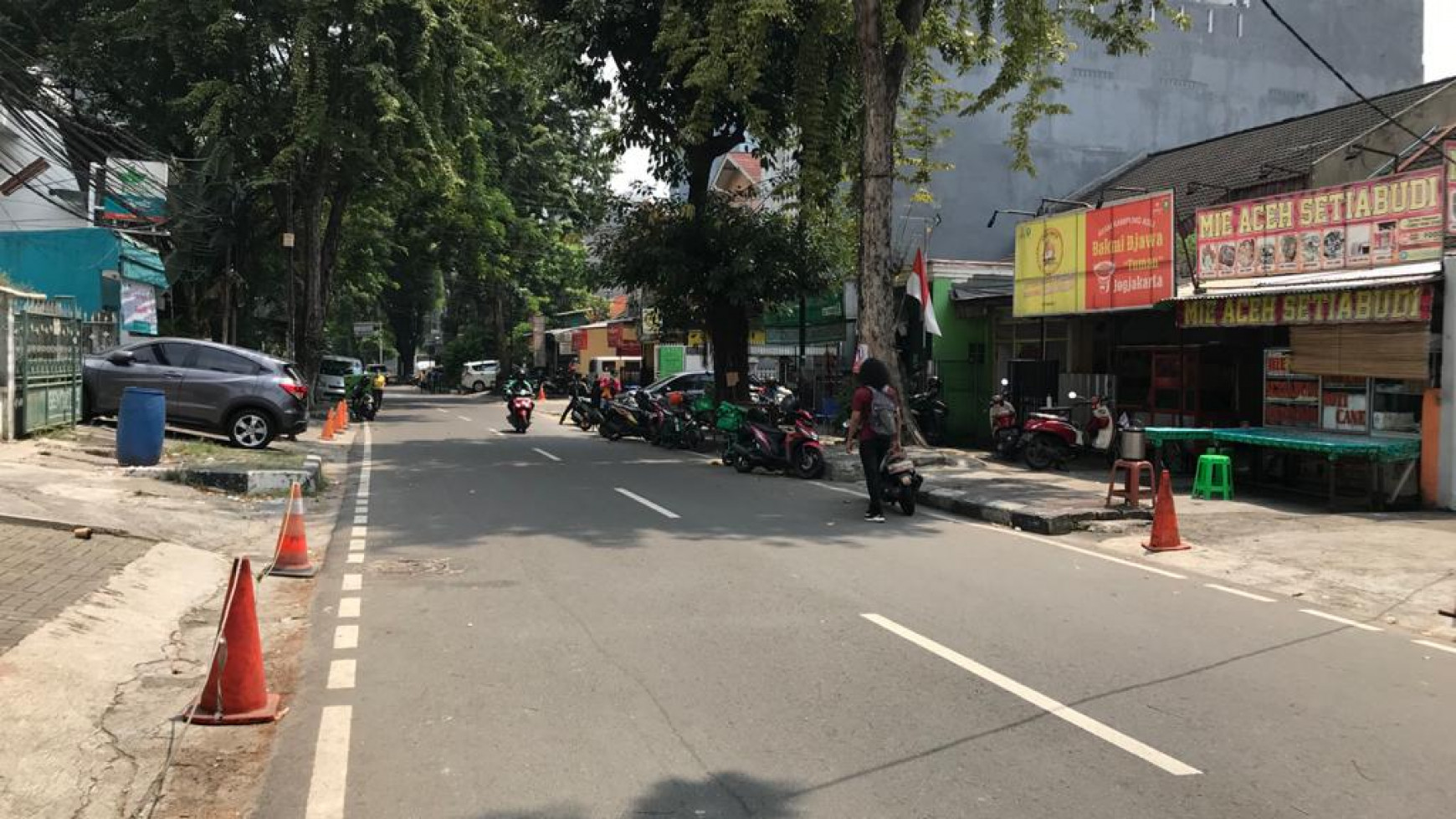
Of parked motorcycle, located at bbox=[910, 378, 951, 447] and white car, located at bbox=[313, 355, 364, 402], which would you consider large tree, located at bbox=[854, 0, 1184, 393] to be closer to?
parked motorcycle, located at bbox=[910, 378, 951, 447]

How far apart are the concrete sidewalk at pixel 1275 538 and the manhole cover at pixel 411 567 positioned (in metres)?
6.60

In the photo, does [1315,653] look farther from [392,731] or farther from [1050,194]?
[1050,194]

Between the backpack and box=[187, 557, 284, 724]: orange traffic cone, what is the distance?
7764mm

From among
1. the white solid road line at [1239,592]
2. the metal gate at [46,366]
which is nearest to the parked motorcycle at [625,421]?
the metal gate at [46,366]

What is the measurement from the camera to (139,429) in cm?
1320

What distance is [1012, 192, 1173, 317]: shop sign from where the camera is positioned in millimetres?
16469

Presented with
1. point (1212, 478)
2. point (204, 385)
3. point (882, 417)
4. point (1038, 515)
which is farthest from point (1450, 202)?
point (204, 385)

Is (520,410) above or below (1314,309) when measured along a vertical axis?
below

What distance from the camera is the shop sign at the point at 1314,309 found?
12.5 m

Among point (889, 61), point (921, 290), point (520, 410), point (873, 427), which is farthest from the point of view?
point (520, 410)

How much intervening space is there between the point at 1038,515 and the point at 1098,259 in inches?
303

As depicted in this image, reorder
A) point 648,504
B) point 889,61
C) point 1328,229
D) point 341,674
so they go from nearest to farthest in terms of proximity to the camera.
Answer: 1. point 341,674
2. point 648,504
3. point 1328,229
4. point 889,61

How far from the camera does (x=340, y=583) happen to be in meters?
8.22

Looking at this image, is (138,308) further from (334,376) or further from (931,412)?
(931,412)
